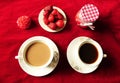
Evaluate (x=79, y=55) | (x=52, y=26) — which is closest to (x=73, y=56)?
(x=79, y=55)

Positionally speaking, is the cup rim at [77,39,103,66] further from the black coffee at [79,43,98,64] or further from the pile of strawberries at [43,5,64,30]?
the pile of strawberries at [43,5,64,30]

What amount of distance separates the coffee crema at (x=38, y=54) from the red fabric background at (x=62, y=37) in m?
0.05

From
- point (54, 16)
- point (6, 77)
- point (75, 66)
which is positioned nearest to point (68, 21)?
point (54, 16)

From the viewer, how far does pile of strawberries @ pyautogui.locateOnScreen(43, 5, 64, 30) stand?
903 mm

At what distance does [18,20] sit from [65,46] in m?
0.20

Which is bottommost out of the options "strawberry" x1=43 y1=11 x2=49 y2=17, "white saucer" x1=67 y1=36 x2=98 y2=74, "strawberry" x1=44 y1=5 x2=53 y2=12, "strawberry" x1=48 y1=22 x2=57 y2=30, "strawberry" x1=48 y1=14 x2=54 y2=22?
"white saucer" x1=67 y1=36 x2=98 y2=74

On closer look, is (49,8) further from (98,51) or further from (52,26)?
(98,51)

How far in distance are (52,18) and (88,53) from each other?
0.18 metres

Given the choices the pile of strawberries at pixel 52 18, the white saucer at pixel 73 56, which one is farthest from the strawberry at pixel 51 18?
the white saucer at pixel 73 56

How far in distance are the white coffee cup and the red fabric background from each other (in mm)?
23

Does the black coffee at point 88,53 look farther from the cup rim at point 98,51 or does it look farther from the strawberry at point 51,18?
the strawberry at point 51,18

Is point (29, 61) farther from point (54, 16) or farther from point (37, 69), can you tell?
point (54, 16)

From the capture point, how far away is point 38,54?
0.89m

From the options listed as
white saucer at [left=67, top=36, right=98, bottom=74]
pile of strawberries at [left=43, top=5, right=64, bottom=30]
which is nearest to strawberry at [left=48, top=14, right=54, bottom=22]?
pile of strawberries at [left=43, top=5, right=64, bottom=30]
